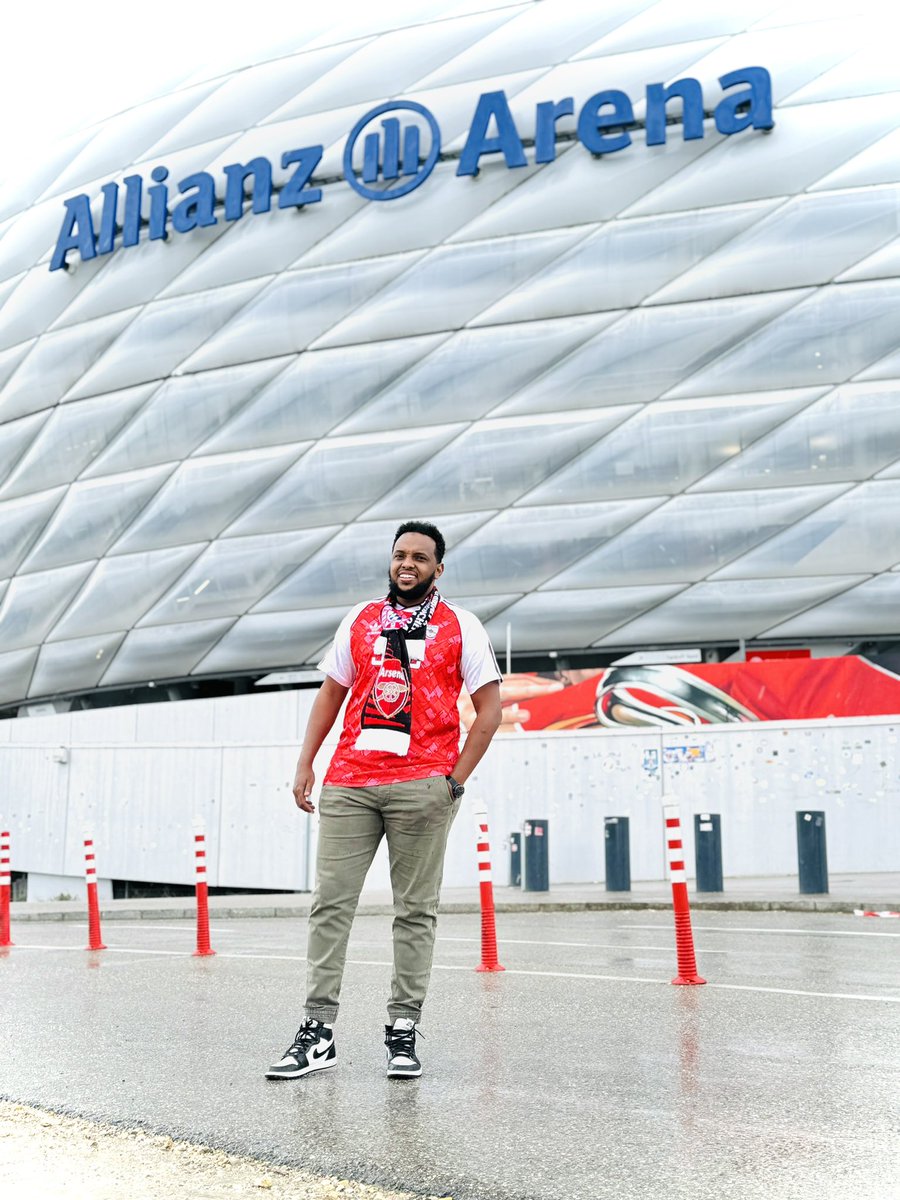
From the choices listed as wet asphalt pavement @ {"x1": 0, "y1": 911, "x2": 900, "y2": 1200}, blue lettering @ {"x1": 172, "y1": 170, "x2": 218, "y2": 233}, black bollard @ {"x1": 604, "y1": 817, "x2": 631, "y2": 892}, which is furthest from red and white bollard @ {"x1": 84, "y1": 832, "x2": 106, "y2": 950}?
blue lettering @ {"x1": 172, "y1": 170, "x2": 218, "y2": 233}

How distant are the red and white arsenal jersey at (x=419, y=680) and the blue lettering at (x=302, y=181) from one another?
19.3 meters

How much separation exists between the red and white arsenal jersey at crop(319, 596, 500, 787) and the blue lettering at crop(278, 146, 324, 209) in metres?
19.3

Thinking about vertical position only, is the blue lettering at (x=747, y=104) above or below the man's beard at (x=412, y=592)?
above

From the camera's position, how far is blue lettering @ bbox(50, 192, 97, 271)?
24.6m

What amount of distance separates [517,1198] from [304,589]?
19.5m

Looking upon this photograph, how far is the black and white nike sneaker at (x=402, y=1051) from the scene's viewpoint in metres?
4.02

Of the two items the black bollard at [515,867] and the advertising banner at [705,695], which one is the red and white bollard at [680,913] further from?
the advertising banner at [705,695]

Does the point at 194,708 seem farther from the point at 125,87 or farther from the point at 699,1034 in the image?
the point at 699,1034

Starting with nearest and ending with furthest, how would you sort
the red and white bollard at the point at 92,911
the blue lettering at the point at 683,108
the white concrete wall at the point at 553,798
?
the red and white bollard at the point at 92,911 < the white concrete wall at the point at 553,798 < the blue lettering at the point at 683,108

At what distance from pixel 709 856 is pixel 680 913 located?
700cm

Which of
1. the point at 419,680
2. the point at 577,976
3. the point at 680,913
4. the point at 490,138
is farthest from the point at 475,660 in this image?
the point at 490,138

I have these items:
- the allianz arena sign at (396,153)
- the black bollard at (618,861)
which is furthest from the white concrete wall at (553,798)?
the allianz arena sign at (396,153)

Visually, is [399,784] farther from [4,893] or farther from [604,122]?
[604,122]

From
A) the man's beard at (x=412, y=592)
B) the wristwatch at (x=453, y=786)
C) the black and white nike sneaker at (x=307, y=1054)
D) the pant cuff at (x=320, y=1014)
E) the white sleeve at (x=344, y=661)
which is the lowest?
the black and white nike sneaker at (x=307, y=1054)
